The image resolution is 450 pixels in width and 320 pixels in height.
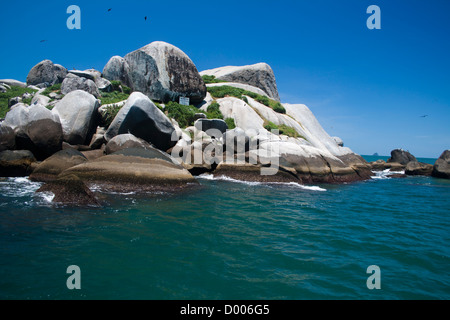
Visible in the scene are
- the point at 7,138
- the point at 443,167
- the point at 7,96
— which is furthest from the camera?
the point at 7,96

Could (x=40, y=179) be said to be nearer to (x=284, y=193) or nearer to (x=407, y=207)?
(x=284, y=193)

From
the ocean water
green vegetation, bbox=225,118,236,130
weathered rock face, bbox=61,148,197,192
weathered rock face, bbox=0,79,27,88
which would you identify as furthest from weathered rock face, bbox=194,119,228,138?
weathered rock face, bbox=0,79,27,88

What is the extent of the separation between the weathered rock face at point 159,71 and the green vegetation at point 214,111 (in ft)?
12.1

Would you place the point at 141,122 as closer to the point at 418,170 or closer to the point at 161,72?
the point at 161,72

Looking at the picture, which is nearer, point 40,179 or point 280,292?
point 280,292

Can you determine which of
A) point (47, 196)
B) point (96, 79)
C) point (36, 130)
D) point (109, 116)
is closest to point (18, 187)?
point (47, 196)

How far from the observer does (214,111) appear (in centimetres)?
3027

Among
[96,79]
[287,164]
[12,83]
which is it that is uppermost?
[12,83]

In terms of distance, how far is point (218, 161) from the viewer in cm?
1948

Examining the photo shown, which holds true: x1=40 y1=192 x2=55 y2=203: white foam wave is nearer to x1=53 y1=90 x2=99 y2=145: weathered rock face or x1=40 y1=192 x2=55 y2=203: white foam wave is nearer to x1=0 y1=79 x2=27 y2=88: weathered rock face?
x1=53 y1=90 x2=99 y2=145: weathered rock face

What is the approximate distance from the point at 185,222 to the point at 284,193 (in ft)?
24.7

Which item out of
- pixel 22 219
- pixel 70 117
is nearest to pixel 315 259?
pixel 22 219

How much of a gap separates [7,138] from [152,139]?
8.18 m

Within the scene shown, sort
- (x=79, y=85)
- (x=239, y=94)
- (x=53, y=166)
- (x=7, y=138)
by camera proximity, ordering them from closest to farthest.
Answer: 1. (x=53, y=166)
2. (x=7, y=138)
3. (x=79, y=85)
4. (x=239, y=94)
